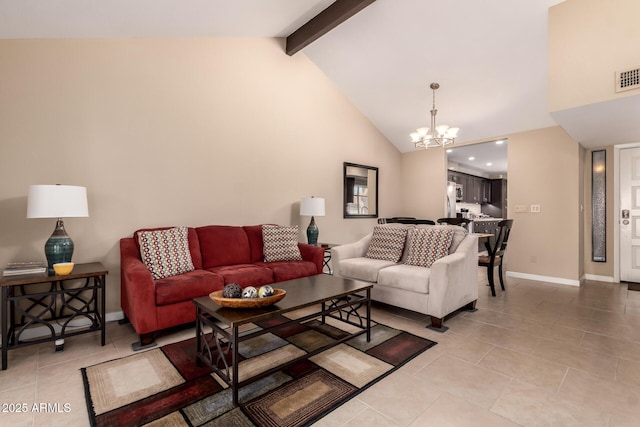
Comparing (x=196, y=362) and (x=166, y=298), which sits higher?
(x=166, y=298)

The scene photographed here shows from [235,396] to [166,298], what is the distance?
122 centimetres

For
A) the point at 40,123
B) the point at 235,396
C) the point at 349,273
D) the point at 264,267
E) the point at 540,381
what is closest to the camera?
the point at 235,396

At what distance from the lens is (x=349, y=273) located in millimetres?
3598

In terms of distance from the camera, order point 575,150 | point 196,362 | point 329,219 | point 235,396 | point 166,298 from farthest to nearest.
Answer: point 329,219
point 575,150
point 166,298
point 196,362
point 235,396

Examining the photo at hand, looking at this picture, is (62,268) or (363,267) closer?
(62,268)

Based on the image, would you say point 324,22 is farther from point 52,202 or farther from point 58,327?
point 58,327

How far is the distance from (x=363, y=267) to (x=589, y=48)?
3.06 m

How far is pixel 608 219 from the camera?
486 cm

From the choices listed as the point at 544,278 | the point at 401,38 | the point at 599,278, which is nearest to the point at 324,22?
the point at 401,38

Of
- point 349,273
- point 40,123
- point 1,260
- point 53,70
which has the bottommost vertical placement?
point 349,273

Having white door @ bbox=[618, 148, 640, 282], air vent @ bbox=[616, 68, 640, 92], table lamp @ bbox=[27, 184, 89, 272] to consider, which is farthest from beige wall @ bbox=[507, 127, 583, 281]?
table lamp @ bbox=[27, 184, 89, 272]

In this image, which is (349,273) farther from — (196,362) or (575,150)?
(575,150)

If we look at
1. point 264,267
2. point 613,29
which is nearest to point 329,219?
point 264,267

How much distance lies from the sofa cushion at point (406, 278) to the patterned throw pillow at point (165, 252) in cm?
194
